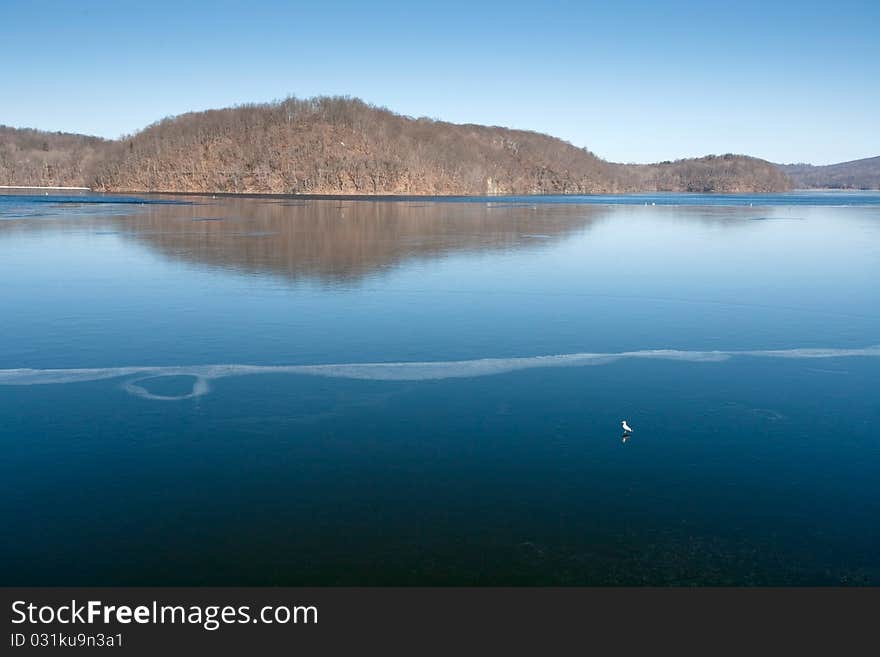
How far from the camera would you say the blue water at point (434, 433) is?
639 cm

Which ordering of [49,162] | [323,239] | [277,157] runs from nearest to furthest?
1. [323,239]
2. [277,157]
3. [49,162]

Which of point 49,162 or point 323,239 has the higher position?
point 49,162

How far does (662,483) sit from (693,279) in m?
15.7

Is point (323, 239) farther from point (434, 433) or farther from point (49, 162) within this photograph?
point (49, 162)

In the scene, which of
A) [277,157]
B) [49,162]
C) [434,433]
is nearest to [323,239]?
[434,433]

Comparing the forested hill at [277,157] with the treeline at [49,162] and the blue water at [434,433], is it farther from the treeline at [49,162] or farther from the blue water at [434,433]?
the blue water at [434,433]

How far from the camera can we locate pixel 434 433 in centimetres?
919

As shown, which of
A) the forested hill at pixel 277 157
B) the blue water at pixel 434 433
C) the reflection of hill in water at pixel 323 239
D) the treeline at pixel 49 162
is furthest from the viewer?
the treeline at pixel 49 162

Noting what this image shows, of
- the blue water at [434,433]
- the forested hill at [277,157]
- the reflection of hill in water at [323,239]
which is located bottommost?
the blue water at [434,433]

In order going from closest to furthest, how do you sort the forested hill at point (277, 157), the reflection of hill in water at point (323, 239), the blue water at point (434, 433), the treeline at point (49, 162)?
1. the blue water at point (434, 433)
2. the reflection of hill in water at point (323, 239)
3. the forested hill at point (277, 157)
4. the treeline at point (49, 162)

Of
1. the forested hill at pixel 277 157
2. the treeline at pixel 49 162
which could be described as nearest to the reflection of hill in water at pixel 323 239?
the forested hill at pixel 277 157

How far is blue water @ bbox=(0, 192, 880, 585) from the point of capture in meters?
6.39

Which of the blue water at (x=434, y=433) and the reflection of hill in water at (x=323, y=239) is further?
the reflection of hill in water at (x=323, y=239)

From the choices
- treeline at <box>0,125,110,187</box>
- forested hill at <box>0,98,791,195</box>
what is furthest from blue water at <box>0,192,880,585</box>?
treeline at <box>0,125,110,187</box>
